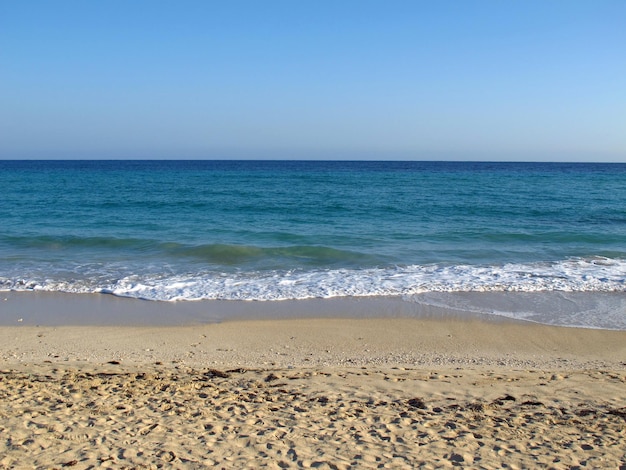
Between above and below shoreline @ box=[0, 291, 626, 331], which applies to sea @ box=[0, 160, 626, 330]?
above

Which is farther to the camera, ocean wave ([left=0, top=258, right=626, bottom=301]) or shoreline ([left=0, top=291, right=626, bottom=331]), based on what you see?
ocean wave ([left=0, top=258, right=626, bottom=301])

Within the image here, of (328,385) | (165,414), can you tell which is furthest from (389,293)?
(165,414)

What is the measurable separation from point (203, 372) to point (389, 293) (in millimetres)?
5222

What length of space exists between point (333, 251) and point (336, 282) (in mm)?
3629

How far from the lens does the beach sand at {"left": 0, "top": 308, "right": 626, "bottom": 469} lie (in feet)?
14.3

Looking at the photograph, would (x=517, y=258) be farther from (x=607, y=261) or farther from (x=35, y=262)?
(x=35, y=262)

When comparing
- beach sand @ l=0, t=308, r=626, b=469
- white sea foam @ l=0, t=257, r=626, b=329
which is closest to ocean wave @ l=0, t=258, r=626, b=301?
white sea foam @ l=0, t=257, r=626, b=329

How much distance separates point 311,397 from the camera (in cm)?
558

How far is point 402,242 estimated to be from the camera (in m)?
17.1

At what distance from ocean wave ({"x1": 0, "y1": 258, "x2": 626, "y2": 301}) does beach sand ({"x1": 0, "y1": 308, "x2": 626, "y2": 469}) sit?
7.33 feet

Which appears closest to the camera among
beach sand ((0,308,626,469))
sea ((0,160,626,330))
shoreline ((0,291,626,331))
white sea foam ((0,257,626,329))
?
beach sand ((0,308,626,469))

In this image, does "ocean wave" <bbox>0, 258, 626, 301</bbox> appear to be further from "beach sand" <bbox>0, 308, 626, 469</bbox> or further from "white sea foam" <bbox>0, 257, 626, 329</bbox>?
"beach sand" <bbox>0, 308, 626, 469</bbox>

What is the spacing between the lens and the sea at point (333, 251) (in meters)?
10.8

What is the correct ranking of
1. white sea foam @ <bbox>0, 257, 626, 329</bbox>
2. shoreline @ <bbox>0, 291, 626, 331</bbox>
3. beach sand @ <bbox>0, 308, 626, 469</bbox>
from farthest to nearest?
white sea foam @ <bbox>0, 257, 626, 329</bbox> → shoreline @ <bbox>0, 291, 626, 331</bbox> → beach sand @ <bbox>0, 308, 626, 469</bbox>
